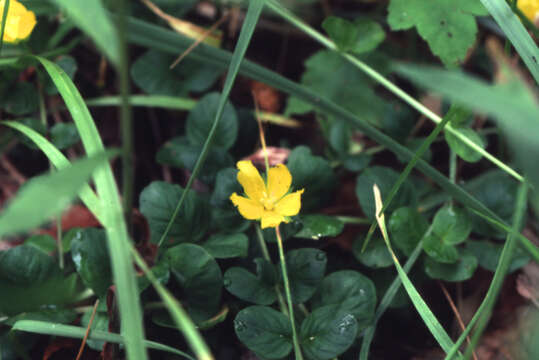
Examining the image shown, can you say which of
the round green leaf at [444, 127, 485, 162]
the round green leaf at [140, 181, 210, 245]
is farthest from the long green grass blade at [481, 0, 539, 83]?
the round green leaf at [140, 181, 210, 245]

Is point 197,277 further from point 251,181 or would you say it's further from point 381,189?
point 381,189

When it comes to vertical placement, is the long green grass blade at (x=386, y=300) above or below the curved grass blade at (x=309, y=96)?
below

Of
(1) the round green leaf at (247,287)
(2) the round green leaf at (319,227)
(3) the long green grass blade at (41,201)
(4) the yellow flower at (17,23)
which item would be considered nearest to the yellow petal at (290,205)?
(2) the round green leaf at (319,227)

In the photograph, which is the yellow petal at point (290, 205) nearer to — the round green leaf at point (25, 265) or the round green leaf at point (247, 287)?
the round green leaf at point (247, 287)

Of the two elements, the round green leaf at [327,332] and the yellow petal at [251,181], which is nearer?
the round green leaf at [327,332]

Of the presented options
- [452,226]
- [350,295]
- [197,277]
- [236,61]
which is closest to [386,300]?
[350,295]
